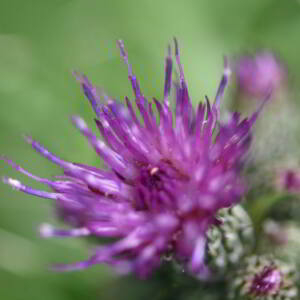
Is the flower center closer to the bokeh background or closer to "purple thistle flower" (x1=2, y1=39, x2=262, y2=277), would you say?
"purple thistle flower" (x1=2, y1=39, x2=262, y2=277)

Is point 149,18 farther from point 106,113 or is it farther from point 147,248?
point 147,248

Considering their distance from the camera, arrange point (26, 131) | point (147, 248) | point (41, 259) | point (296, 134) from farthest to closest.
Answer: point (26, 131)
point (41, 259)
point (296, 134)
point (147, 248)

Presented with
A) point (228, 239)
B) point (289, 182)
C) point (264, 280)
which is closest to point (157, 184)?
point (228, 239)

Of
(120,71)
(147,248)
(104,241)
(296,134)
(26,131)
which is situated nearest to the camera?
(147,248)

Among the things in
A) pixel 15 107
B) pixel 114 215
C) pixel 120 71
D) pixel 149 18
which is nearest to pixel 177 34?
pixel 149 18

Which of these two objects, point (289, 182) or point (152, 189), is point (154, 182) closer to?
point (152, 189)

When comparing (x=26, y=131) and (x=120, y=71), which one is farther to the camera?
(x=120, y=71)

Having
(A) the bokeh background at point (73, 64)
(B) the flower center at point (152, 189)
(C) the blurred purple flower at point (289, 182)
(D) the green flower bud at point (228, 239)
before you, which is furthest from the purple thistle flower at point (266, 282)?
(A) the bokeh background at point (73, 64)
